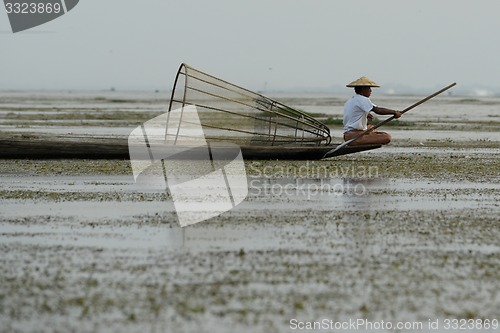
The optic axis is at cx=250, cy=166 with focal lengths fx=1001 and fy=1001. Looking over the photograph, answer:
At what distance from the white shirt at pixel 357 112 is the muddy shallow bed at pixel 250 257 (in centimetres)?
259

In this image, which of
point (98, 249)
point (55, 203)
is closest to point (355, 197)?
point (55, 203)

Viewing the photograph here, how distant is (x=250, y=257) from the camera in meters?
8.74

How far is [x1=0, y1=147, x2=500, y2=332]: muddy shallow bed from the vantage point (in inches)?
277

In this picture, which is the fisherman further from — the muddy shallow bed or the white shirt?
the muddy shallow bed

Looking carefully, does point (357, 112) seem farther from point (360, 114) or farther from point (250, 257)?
point (250, 257)

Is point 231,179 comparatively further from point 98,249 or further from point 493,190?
point 98,249

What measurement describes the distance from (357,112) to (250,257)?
8411 mm

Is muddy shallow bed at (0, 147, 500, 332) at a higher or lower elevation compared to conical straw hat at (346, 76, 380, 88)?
lower

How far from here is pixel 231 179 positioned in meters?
14.4

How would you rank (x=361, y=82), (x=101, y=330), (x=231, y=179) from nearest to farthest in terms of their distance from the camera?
(x=101, y=330), (x=231, y=179), (x=361, y=82)

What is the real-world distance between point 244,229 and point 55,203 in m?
2.77

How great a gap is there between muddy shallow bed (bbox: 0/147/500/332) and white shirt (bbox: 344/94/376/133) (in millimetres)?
2594

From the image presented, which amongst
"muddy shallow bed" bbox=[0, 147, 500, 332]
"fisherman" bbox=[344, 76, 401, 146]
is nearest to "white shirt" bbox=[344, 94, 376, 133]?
"fisherman" bbox=[344, 76, 401, 146]

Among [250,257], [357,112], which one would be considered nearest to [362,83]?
[357,112]
